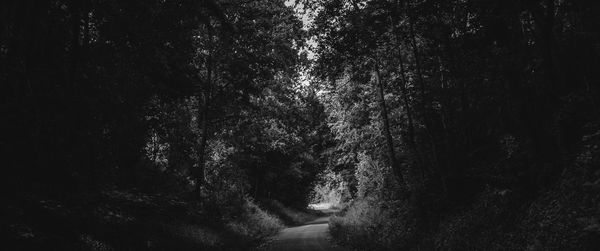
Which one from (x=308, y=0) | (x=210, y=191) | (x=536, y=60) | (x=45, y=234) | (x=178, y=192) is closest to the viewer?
(x=45, y=234)

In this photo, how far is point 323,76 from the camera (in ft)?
53.4

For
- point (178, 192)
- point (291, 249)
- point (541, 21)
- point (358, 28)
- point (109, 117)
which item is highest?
point (358, 28)

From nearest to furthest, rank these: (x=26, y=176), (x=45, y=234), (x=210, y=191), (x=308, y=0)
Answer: (x=45, y=234), (x=26, y=176), (x=308, y=0), (x=210, y=191)

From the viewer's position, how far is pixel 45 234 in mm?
7809

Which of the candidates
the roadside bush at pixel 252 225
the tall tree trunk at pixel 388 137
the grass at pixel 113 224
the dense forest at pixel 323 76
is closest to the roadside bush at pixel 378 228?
the dense forest at pixel 323 76

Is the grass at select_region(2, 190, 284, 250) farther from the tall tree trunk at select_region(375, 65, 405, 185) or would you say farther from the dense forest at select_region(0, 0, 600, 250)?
the tall tree trunk at select_region(375, 65, 405, 185)

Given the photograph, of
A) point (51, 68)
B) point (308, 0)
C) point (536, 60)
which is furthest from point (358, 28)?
point (51, 68)

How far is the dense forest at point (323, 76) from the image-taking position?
7.55 meters

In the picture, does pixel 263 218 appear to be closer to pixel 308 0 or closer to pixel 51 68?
pixel 308 0

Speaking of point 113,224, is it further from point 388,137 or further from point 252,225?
point 252,225

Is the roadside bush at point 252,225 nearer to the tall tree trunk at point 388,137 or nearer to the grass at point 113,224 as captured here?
the grass at point 113,224

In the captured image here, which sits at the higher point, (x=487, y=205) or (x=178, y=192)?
(x=178, y=192)

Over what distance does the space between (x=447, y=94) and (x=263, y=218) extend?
1645cm

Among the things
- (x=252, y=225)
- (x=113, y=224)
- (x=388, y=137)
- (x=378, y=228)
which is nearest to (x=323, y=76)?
(x=388, y=137)
